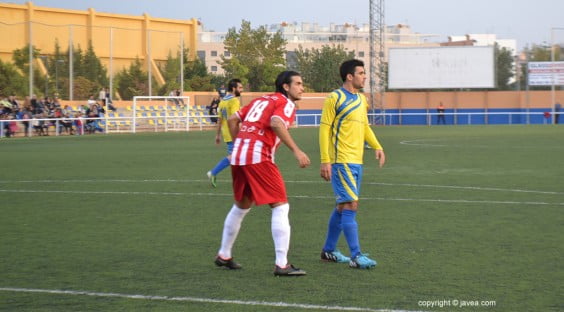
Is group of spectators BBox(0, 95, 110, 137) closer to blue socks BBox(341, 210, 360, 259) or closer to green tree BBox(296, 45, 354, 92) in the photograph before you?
blue socks BBox(341, 210, 360, 259)

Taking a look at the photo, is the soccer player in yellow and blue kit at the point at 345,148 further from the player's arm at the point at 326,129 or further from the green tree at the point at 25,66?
the green tree at the point at 25,66

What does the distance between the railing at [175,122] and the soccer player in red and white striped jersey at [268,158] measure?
111ft

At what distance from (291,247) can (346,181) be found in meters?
1.41

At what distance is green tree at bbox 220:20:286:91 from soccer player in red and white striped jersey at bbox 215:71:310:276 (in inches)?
3024

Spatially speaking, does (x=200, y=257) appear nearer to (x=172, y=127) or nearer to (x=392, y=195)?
(x=392, y=195)

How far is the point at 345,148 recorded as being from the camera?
29.6 feet

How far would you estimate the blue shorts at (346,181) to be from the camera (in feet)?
29.2

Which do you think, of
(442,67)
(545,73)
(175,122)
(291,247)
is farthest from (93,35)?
(291,247)

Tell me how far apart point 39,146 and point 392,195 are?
791 inches

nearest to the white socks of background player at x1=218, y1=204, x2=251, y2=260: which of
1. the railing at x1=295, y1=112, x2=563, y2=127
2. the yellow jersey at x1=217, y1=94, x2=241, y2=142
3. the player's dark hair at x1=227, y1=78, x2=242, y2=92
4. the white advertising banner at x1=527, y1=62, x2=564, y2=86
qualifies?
the player's dark hair at x1=227, y1=78, x2=242, y2=92

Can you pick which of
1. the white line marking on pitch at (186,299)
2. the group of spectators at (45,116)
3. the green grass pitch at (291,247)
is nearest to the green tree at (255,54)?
the group of spectators at (45,116)

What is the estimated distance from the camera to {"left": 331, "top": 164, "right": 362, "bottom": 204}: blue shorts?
8.90 metres

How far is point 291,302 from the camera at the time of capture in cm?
727

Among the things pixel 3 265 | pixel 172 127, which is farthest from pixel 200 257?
pixel 172 127
